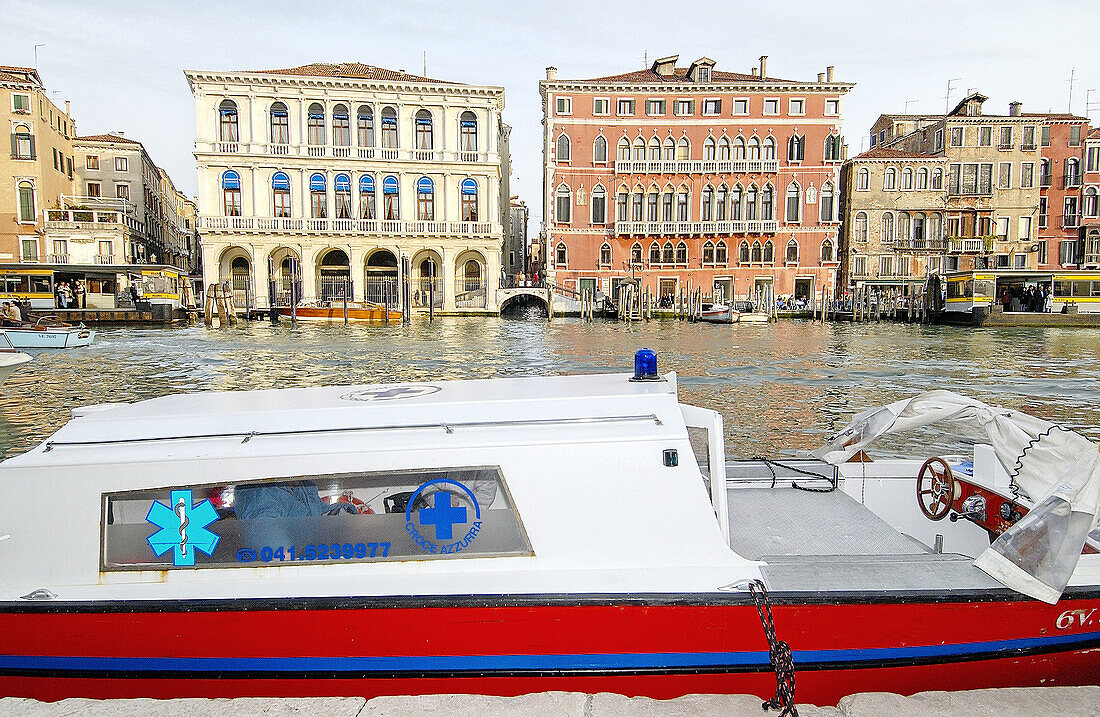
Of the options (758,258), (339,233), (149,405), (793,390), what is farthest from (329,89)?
(149,405)

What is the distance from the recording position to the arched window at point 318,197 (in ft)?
125

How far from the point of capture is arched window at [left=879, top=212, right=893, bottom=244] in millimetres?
42219

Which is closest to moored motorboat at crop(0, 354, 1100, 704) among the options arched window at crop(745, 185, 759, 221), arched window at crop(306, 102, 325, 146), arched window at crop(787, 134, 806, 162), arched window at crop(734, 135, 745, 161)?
arched window at crop(306, 102, 325, 146)

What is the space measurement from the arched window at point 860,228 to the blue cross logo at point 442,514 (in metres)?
44.0

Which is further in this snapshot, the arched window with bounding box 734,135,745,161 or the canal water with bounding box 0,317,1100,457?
the arched window with bounding box 734,135,745,161

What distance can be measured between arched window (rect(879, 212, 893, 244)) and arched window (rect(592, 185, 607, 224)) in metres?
16.5

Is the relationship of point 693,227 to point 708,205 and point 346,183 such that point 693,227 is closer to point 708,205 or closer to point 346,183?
point 708,205

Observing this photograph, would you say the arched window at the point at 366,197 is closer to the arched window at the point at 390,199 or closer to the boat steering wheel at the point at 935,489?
the arched window at the point at 390,199

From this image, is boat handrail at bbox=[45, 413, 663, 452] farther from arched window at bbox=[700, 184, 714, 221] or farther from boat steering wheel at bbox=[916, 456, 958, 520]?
arched window at bbox=[700, 184, 714, 221]

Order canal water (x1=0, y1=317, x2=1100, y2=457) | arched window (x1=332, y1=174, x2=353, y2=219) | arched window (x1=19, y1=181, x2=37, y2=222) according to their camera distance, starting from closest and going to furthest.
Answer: canal water (x1=0, y1=317, x2=1100, y2=457) → arched window (x1=19, y1=181, x2=37, y2=222) → arched window (x1=332, y1=174, x2=353, y2=219)

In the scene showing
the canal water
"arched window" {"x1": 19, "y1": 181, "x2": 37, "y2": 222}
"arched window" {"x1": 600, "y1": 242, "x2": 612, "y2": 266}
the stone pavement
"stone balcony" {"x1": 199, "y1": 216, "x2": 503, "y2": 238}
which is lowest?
the stone pavement

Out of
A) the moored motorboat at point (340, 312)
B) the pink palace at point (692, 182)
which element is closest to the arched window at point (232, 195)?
the moored motorboat at point (340, 312)

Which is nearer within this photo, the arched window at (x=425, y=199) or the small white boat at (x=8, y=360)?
the small white boat at (x=8, y=360)

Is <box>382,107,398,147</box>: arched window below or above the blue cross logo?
above
